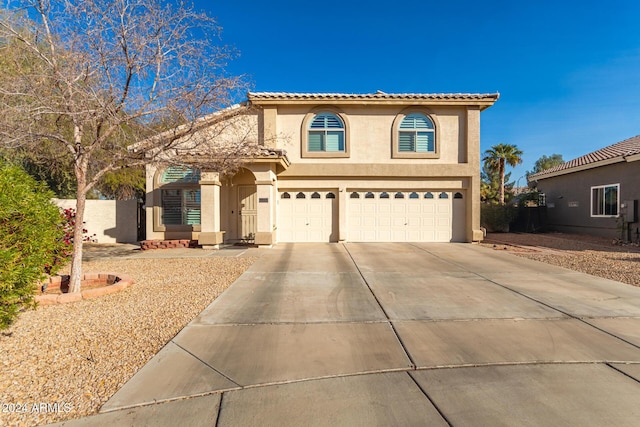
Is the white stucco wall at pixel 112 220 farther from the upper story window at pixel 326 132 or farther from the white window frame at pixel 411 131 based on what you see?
the white window frame at pixel 411 131

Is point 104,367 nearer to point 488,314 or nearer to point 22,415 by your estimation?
point 22,415

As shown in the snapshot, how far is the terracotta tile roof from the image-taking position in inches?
540

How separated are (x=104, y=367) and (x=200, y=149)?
18.7 feet

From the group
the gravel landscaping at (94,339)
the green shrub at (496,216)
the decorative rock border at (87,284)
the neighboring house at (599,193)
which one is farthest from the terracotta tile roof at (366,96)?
the decorative rock border at (87,284)

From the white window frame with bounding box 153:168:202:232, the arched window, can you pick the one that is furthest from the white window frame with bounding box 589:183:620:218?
the white window frame with bounding box 153:168:202:232

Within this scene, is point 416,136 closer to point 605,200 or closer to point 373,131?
point 373,131

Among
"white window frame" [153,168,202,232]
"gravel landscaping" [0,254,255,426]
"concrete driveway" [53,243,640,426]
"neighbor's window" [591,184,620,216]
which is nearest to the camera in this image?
"concrete driveway" [53,243,640,426]

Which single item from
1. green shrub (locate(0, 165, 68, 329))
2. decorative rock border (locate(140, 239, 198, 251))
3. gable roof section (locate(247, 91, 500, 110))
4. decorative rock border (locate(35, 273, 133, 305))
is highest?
gable roof section (locate(247, 91, 500, 110))

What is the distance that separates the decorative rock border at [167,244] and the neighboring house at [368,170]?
1.48m

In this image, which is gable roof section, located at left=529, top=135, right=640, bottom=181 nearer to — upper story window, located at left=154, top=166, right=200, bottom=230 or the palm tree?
the palm tree

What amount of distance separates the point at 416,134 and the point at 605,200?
32.7 feet

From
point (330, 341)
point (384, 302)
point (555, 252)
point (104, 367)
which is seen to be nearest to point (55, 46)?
point (104, 367)

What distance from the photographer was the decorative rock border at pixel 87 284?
5.45 metres

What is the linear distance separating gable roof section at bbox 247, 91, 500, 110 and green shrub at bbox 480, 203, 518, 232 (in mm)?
6883
